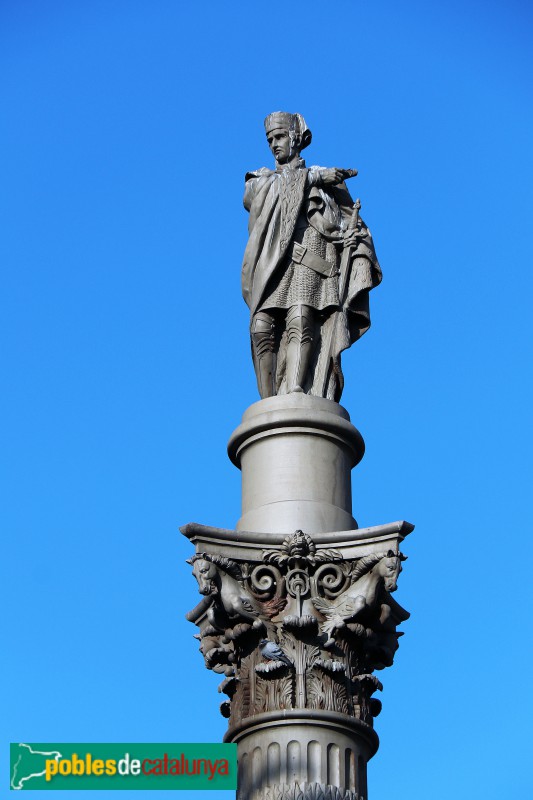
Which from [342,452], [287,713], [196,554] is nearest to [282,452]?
[342,452]

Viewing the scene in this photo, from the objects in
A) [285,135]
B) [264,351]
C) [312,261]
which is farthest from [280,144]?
[264,351]

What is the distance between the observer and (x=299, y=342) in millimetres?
18484

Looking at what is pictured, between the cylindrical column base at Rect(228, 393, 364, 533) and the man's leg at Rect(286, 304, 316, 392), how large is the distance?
0.48m

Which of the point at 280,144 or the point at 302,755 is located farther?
the point at 280,144

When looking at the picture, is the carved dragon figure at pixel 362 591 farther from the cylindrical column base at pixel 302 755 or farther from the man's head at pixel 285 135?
the man's head at pixel 285 135

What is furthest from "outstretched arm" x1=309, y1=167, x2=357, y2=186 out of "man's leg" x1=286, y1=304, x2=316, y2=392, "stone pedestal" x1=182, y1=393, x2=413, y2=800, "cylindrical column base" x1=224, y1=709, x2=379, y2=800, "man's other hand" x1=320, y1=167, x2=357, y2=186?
"cylindrical column base" x1=224, y1=709, x2=379, y2=800

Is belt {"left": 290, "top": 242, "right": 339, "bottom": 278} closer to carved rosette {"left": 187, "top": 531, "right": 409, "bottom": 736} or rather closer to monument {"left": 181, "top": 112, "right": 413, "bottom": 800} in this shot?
monument {"left": 181, "top": 112, "right": 413, "bottom": 800}

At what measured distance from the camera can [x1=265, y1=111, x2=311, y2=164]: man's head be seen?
1980cm

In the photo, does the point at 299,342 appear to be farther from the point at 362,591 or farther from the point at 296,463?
the point at 362,591

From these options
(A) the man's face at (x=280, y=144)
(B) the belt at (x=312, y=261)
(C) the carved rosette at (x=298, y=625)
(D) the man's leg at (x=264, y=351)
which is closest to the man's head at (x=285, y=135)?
(A) the man's face at (x=280, y=144)

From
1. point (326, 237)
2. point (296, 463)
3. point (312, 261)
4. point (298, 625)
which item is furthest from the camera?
point (326, 237)

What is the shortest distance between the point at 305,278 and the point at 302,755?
6.21 m

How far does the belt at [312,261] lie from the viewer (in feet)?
62.1
